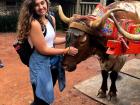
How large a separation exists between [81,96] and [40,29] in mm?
2568

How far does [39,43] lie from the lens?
3508mm

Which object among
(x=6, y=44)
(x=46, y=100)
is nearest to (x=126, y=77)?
(x=46, y=100)

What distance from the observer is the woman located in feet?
11.5

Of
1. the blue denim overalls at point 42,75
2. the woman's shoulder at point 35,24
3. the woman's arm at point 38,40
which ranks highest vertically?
the woman's shoulder at point 35,24

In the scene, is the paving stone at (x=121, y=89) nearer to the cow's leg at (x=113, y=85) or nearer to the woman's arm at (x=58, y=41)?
the cow's leg at (x=113, y=85)

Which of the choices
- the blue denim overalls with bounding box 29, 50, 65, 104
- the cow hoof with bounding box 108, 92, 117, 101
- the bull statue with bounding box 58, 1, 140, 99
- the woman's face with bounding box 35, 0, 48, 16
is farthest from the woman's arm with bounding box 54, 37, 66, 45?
the cow hoof with bounding box 108, 92, 117, 101

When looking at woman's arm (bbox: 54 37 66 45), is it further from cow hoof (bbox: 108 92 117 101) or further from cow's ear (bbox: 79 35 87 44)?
cow hoof (bbox: 108 92 117 101)

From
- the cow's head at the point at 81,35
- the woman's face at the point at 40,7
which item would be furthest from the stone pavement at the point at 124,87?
the woman's face at the point at 40,7

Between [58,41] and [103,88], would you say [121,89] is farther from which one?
[58,41]

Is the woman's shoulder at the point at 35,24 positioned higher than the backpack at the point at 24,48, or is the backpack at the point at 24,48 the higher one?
the woman's shoulder at the point at 35,24

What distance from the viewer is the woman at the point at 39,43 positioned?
3.51 m

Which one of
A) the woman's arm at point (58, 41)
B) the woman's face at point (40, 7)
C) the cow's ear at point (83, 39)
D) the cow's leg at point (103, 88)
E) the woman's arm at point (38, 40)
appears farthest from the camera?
the cow's leg at point (103, 88)

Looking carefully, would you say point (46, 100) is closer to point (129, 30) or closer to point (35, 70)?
point (35, 70)

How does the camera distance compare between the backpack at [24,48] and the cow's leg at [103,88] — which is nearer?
the backpack at [24,48]
